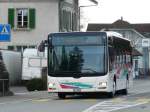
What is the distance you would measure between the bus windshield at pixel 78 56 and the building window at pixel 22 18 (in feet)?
98.6

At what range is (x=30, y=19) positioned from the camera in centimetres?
5866

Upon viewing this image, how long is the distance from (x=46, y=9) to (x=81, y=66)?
103ft

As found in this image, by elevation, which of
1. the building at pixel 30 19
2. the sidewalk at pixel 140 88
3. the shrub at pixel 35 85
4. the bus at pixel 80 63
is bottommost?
the sidewalk at pixel 140 88

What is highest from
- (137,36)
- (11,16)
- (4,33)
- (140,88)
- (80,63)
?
→ (11,16)

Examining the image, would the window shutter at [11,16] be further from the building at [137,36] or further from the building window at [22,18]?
the building at [137,36]

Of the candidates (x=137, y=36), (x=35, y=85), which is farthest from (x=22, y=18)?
(x=137, y=36)

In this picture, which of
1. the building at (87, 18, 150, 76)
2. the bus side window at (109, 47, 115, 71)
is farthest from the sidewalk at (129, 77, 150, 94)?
the building at (87, 18, 150, 76)

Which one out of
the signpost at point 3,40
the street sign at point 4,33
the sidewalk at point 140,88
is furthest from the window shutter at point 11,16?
the street sign at point 4,33

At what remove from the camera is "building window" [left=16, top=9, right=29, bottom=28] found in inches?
2306

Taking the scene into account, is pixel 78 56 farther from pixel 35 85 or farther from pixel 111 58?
pixel 35 85

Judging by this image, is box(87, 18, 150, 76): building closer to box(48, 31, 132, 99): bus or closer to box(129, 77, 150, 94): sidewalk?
box(129, 77, 150, 94): sidewalk

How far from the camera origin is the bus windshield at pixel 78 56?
28391 millimetres

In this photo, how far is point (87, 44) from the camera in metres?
28.6

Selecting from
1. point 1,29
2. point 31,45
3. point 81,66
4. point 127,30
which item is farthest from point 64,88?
point 127,30
